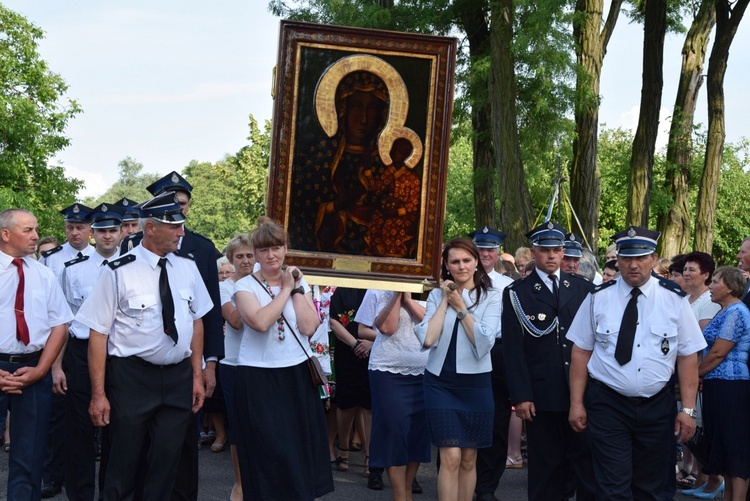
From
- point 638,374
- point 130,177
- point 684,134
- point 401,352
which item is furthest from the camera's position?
point 130,177

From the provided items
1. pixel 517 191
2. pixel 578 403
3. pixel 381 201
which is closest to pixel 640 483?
pixel 578 403

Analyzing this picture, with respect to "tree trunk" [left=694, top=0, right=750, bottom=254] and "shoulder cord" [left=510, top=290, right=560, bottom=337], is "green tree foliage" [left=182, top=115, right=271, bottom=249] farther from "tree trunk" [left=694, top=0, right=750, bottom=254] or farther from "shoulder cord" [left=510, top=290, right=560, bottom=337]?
"shoulder cord" [left=510, top=290, right=560, bottom=337]

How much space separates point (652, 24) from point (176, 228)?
1669 centimetres

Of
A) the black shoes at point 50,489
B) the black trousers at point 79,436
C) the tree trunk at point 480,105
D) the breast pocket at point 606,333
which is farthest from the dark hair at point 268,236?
the tree trunk at point 480,105

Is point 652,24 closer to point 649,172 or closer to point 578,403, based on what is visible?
point 649,172

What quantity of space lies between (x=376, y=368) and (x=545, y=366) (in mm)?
1461

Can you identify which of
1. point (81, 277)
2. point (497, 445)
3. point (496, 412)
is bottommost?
point (497, 445)

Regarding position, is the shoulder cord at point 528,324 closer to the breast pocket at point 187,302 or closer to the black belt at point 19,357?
the breast pocket at point 187,302

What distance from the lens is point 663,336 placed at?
22.9ft

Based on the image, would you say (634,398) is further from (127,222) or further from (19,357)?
(127,222)

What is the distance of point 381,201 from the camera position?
7.59 metres

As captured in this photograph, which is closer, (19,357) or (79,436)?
(19,357)

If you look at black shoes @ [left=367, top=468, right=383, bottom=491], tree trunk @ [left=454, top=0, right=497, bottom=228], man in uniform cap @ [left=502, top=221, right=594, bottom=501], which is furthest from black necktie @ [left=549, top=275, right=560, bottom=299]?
tree trunk @ [left=454, top=0, right=497, bottom=228]

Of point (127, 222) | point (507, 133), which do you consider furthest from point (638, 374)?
point (507, 133)
